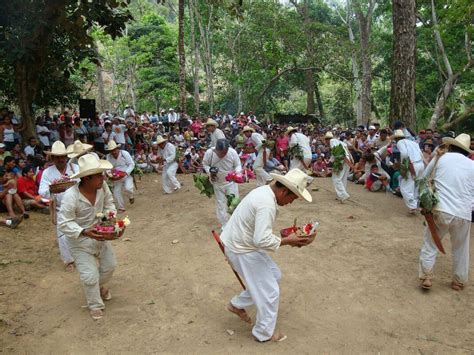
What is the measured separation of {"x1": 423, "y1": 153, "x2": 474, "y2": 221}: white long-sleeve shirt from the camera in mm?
5473

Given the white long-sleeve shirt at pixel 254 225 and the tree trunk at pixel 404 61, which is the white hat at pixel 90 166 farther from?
the tree trunk at pixel 404 61

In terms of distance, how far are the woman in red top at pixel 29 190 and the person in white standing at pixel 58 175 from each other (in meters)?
3.70

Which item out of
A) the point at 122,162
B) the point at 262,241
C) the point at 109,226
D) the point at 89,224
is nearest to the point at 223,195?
the point at 122,162

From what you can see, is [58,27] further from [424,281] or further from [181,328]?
[424,281]

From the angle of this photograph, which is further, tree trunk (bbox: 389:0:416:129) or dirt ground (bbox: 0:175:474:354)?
tree trunk (bbox: 389:0:416:129)

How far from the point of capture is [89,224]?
5109 millimetres

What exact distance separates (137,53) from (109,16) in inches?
827

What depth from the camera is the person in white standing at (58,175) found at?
6.31 m

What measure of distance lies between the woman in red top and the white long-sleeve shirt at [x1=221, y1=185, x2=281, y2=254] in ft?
23.3

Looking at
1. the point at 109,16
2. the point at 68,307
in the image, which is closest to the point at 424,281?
the point at 68,307

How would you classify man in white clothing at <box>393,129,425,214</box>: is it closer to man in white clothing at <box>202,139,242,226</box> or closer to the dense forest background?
the dense forest background

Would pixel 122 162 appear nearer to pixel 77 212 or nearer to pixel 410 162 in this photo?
pixel 77 212

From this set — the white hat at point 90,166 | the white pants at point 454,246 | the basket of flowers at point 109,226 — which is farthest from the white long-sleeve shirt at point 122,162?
the white pants at point 454,246

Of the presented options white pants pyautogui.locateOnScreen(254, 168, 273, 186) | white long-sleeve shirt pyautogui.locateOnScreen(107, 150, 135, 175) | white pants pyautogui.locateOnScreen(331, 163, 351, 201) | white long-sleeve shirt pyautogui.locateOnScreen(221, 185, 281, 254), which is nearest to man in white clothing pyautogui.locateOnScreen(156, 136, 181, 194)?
white long-sleeve shirt pyautogui.locateOnScreen(107, 150, 135, 175)
